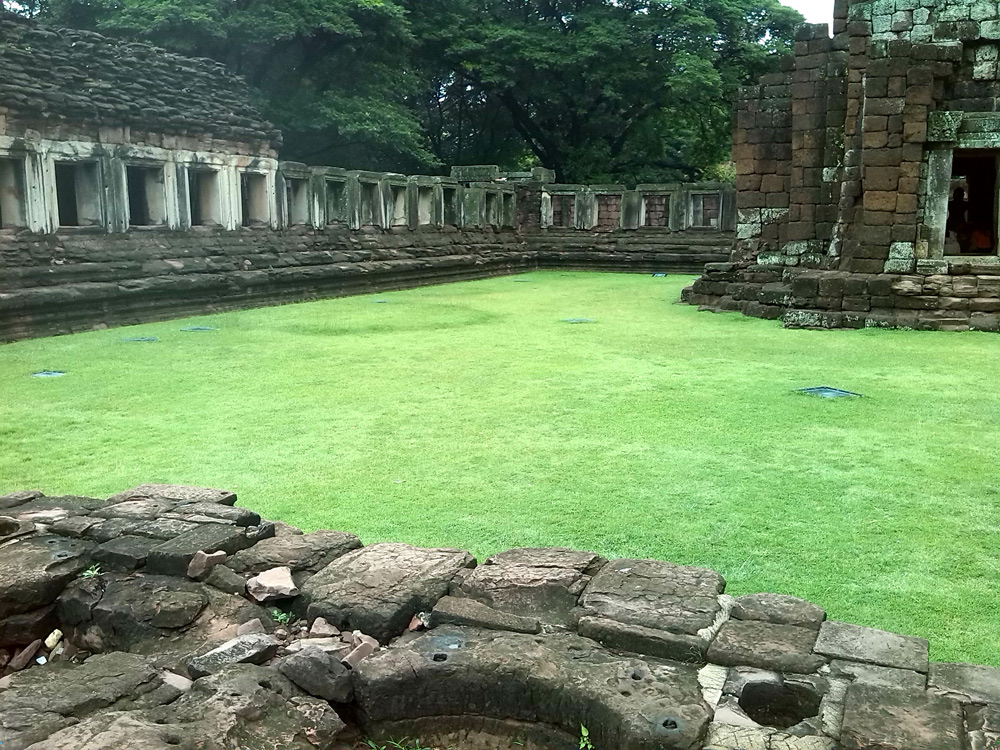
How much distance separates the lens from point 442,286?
1889 cm

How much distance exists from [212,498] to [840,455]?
11.3 ft

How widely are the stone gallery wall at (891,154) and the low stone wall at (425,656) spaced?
9.38 metres

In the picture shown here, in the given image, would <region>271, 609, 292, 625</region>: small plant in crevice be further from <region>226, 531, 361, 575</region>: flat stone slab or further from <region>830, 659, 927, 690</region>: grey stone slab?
<region>830, 659, 927, 690</region>: grey stone slab

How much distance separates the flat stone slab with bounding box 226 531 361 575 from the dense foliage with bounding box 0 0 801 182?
20507 mm

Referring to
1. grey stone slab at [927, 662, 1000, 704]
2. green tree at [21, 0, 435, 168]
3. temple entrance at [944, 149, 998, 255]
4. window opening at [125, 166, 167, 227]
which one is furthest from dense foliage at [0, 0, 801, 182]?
grey stone slab at [927, 662, 1000, 704]

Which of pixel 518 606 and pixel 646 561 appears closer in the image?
pixel 518 606

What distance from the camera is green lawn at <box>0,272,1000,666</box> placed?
12.5 ft

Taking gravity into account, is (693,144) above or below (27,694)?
above

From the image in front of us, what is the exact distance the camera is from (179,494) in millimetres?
4062

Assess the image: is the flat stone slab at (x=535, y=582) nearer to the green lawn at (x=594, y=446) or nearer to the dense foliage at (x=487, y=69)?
the green lawn at (x=594, y=446)

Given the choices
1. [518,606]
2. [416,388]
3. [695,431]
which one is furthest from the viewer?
[416,388]

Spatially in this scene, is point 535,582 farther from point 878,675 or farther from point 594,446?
point 594,446

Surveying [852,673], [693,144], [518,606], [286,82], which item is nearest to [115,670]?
[518,606]

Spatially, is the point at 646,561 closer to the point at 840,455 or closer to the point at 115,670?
the point at 115,670
